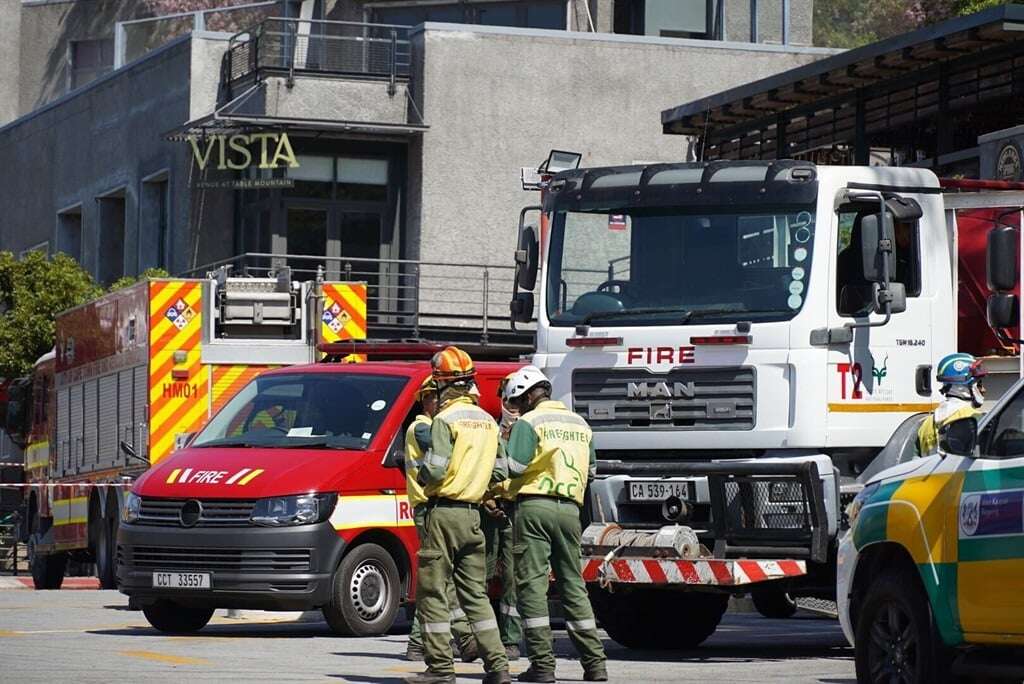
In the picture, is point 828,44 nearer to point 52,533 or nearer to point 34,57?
point 34,57

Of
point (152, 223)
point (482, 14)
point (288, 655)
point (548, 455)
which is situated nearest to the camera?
point (548, 455)

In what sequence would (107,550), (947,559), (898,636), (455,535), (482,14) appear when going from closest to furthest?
1. (947,559)
2. (898,636)
3. (455,535)
4. (107,550)
5. (482,14)

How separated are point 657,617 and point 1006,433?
6.08 m

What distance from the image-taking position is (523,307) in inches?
605

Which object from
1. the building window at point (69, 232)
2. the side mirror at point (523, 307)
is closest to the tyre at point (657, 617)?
the side mirror at point (523, 307)

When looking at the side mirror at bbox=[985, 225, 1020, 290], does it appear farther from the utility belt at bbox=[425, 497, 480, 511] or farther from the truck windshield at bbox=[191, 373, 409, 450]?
the truck windshield at bbox=[191, 373, 409, 450]

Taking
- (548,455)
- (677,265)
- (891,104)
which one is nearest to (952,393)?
(677,265)

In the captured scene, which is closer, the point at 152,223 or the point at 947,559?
the point at 947,559

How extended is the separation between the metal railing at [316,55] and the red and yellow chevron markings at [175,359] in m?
13.2

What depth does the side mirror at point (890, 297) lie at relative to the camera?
544 inches

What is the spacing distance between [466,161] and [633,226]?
21.2m

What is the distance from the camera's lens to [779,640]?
16719 millimetres

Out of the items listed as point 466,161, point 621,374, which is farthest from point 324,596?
point 466,161

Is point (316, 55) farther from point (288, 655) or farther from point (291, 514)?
point (288, 655)
